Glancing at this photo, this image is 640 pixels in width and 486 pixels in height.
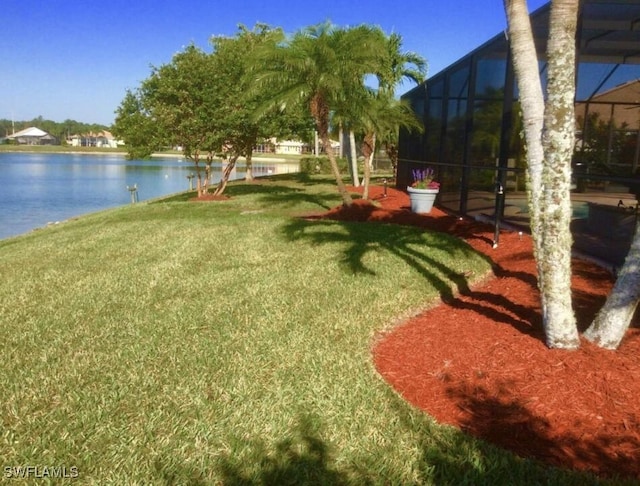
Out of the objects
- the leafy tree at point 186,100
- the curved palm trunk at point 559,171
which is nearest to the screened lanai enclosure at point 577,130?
the curved palm trunk at point 559,171

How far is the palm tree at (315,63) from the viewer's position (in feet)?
41.1

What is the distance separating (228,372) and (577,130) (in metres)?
12.0

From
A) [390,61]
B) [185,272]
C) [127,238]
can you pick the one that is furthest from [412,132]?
[185,272]

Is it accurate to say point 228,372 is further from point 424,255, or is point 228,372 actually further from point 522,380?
point 424,255

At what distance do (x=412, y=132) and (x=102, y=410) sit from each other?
16808 mm

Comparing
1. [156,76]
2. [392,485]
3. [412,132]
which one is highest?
[156,76]

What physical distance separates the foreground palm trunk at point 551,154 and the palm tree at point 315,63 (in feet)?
29.5

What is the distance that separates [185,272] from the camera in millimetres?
7598

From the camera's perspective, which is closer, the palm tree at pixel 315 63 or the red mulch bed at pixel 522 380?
the red mulch bed at pixel 522 380

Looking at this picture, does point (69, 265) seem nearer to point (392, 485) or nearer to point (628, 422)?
point (392, 485)

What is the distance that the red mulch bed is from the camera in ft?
10.2

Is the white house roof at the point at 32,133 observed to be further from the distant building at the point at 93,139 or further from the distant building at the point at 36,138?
the distant building at the point at 93,139

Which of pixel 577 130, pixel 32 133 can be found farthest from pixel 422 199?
pixel 32 133

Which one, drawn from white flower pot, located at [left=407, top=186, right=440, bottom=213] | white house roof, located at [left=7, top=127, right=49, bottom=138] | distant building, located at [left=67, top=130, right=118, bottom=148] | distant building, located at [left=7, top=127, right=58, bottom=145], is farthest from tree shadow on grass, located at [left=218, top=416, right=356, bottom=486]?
distant building, located at [left=7, top=127, right=58, bottom=145]
